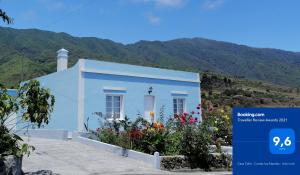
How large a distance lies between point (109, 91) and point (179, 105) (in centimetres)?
519

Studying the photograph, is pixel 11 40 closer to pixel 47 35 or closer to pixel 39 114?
pixel 47 35

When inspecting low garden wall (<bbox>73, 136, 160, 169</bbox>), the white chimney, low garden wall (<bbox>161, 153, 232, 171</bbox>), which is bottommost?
low garden wall (<bbox>161, 153, 232, 171</bbox>)

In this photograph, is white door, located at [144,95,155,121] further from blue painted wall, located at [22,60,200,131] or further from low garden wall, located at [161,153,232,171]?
low garden wall, located at [161,153,232,171]

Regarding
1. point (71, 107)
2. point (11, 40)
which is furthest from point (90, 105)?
point (11, 40)

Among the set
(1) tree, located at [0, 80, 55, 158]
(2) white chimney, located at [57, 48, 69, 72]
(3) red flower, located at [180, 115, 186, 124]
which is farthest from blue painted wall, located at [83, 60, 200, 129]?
(1) tree, located at [0, 80, 55, 158]

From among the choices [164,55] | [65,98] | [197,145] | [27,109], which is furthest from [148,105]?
[164,55]

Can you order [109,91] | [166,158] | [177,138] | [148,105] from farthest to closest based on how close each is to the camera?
[148,105]
[109,91]
[177,138]
[166,158]

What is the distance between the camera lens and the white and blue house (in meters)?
19.2

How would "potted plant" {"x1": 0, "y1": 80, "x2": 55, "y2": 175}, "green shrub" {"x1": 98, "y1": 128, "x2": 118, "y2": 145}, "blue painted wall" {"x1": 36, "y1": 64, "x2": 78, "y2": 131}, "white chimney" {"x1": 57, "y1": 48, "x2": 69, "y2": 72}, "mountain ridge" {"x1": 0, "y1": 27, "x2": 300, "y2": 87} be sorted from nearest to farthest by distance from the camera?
"potted plant" {"x1": 0, "y1": 80, "x2": 55, "y2": 175} < "green shrub" {"x1": 98, "y1": 128, "x2": 118, "y2": 145} < "blue painted wall" {"x1": 36, "y1": 64, "x2": 78, "y2": 131} < "white chimney" {"x1": 57, "y1": 48, "x2": 69, "y2": 72} < "mountain ridge" {"x1": 0, "y1": 27, "x2": 300, "y2": 87}

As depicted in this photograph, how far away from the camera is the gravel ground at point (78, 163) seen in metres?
12.0

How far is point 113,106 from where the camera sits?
20172mm

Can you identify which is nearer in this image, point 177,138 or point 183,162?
point 183,162

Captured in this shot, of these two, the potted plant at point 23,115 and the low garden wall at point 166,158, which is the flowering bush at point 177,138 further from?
the potted plant at point 23,115

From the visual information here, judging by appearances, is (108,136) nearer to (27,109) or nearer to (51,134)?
(51,134)
